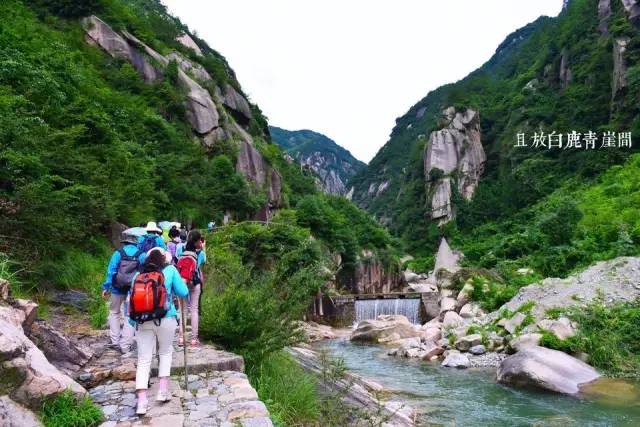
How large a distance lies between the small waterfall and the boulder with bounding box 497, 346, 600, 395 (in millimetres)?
15523

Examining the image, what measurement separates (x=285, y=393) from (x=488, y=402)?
6.15 metres

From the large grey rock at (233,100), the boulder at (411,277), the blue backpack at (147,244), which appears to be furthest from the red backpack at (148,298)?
the boulder at (411,277)

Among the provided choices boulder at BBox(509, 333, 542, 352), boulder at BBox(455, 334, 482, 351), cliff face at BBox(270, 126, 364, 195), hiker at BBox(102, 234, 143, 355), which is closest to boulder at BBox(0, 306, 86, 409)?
hiker at BBox(102, 234, 143, 355)

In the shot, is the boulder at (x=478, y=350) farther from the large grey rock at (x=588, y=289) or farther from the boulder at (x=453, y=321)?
the boulder at (x=453, y=321)

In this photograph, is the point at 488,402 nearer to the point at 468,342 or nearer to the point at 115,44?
the point at 468,342

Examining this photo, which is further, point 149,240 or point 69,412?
point 149,240

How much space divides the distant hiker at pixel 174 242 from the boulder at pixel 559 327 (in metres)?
10.9

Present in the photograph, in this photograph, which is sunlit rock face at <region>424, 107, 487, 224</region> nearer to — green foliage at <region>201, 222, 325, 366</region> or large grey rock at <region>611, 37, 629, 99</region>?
large grey rock at <region>611, 37, 629, 99</region>

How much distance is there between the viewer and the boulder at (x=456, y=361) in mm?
13484

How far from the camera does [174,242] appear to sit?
6.98 m

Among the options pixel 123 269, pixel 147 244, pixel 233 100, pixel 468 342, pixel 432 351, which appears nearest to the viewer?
pixel 123 269

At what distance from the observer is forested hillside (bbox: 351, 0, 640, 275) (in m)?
26.0

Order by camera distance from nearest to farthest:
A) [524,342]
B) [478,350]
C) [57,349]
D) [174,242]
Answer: [57,349] < [174,242] < [524,342] < [478,350]

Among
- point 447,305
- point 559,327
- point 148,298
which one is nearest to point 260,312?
point 148,298
